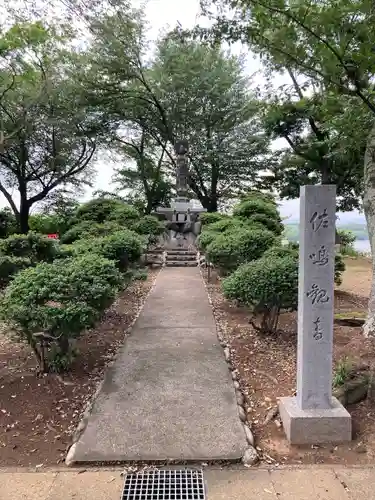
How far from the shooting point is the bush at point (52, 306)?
130 inches

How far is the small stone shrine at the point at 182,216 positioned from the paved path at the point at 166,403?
9154 mm

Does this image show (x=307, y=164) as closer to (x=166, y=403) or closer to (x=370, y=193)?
(x=370, y=193)

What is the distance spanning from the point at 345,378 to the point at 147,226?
9.85 meters

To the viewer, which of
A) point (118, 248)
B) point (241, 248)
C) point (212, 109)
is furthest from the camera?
point (212, 109)

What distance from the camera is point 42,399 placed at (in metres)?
3.22

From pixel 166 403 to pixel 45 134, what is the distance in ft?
52.2

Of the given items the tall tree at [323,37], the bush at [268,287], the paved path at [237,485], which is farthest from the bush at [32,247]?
the paved path at [237,485]

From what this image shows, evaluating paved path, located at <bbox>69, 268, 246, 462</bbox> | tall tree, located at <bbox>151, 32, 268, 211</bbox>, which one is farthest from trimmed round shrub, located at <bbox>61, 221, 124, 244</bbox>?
tall tree, located at <bbox>151, 32, 268, 211</bbox>

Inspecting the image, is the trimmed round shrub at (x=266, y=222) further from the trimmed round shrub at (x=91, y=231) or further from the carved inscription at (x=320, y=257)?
the carved inscription at (x=320, y=257)

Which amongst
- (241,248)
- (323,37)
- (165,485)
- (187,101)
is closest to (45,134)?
(187,101)

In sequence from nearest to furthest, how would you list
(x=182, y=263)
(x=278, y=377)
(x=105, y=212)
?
(x=278, y=377) < (x=182, y=263) < (x=105, y=212)

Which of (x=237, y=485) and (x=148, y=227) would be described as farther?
(x=148, y=227)

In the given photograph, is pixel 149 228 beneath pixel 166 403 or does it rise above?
above

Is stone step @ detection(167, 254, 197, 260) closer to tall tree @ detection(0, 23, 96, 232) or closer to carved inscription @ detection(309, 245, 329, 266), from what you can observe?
tall tree @ detection(0, 23, 96, 232)
